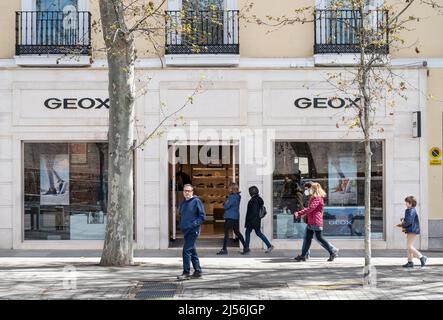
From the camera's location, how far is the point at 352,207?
18219mm

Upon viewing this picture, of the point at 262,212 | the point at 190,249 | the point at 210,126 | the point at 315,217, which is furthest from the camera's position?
the point at 210,126

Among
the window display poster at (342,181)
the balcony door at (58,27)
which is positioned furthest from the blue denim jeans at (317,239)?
the balcony door at (58,27)

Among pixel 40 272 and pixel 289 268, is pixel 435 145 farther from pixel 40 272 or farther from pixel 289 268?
pixel 40 272

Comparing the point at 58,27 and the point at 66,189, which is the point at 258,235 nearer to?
the point at 66,189

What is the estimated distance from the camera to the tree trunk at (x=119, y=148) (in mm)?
14172

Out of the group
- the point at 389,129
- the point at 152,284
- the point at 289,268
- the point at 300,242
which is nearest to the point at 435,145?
the point at 389,129

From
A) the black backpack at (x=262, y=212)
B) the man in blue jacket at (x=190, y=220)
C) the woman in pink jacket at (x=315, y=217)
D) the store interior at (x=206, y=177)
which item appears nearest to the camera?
the man in blue jacket at (x=190, y=220)

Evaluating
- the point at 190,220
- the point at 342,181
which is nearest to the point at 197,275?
the point at 190,220

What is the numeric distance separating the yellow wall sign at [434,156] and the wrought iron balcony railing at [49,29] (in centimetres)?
877

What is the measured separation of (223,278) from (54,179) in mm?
6977

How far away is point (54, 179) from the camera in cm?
1817

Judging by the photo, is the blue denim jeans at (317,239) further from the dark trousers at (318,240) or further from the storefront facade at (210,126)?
the storefront facade at (210,126)

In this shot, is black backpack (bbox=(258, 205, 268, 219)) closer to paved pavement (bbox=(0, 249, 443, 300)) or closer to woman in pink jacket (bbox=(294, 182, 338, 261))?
paved pavement (bbox=(0, 249, 443, 300))

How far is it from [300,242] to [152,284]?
6.41 metres
